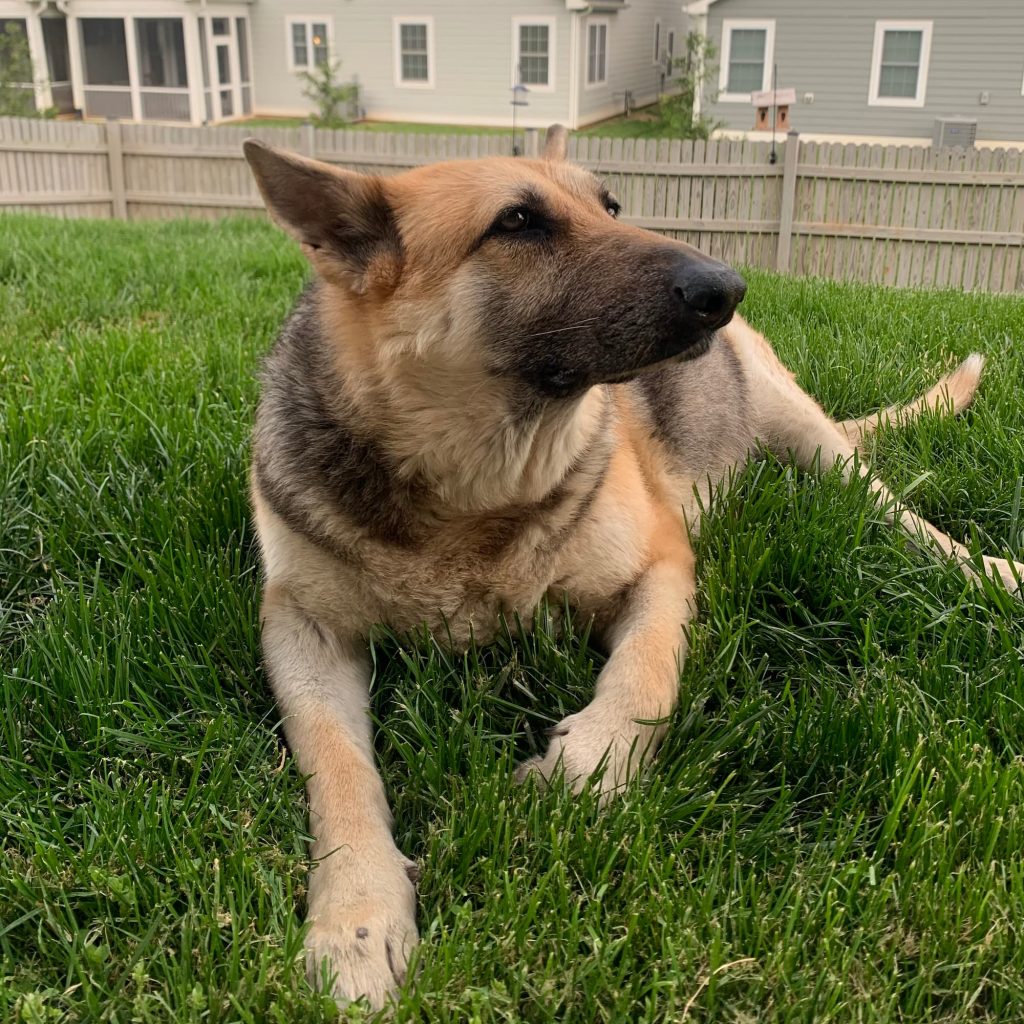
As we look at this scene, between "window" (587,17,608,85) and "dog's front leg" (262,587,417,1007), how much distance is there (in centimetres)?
2249

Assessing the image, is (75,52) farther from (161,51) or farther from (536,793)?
(536,793)

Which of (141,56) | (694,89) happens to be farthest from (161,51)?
(694,89)

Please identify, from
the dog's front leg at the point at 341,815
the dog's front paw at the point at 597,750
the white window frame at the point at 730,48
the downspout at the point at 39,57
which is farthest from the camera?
the downspout at the point at 39,57

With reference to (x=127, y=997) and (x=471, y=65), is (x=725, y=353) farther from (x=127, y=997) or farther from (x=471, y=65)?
(x=471, y=65)

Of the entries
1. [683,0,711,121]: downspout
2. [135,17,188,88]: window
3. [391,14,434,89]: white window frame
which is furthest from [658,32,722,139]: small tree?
[135,17,188,88]: window

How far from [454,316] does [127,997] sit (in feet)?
5.11

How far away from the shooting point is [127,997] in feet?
4.94

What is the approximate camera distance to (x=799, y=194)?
11.0 m

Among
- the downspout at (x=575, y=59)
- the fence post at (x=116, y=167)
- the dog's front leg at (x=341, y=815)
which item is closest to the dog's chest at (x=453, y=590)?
the dog's front leg at (x=341, y=815)

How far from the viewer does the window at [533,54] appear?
71.5 ft

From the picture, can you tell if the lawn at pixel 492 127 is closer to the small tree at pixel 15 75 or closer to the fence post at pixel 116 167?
the small tree at pixel 15 75

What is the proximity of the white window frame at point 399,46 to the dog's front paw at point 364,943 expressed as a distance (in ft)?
78.6

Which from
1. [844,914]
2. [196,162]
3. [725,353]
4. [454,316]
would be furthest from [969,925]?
[196,162]

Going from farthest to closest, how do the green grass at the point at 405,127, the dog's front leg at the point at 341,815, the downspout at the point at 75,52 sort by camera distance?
1. the downspout at the point at 75,52
2. the green grass at the point at 405,127
3. the dog's front leg at the point at 341,815
